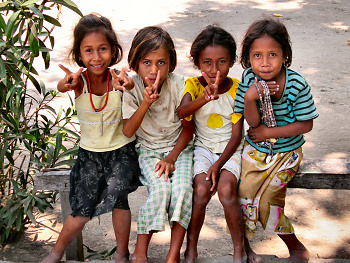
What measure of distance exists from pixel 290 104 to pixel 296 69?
135 inches

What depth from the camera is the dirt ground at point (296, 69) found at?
10.3 feet

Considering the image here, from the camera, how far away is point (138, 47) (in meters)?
2.38

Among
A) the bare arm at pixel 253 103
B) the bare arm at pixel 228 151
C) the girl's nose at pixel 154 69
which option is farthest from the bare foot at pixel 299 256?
the girl's nose at pixel 154 69

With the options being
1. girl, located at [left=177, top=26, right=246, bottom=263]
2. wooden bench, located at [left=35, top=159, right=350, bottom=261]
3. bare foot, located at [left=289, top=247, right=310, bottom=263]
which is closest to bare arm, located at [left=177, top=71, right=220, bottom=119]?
girl, located at [left=177, top=26, right=246, bottom=263]

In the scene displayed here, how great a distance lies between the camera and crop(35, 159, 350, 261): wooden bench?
7.95ft

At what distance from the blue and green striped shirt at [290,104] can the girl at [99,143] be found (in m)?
0.59

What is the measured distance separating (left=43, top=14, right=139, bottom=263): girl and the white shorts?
321 mm

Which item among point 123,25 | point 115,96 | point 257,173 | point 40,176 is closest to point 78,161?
point 40,176

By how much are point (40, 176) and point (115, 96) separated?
1.90 ft

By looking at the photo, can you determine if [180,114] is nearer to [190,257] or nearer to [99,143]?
[99,143]

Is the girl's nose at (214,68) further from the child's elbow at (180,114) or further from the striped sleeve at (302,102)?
the striped sleeve at (302,102)

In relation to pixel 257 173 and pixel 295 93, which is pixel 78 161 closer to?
pixel 257 173

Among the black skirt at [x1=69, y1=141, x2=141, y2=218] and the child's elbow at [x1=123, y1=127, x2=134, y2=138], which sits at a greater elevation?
the child's elbow at [x1=123, y1=127, x2=134, y2=138]

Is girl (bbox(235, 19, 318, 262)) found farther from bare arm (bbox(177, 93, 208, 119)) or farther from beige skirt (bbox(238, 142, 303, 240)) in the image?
bare arm (bbox(177, 93, 208, 119))
